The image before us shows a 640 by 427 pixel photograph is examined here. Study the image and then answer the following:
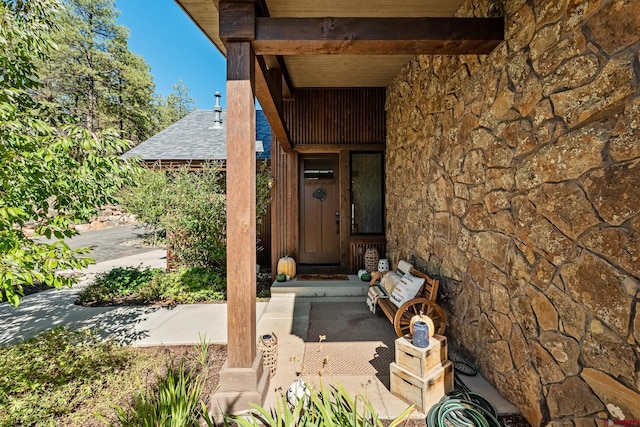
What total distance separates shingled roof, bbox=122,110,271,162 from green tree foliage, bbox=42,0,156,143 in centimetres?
971

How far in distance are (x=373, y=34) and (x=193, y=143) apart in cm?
638

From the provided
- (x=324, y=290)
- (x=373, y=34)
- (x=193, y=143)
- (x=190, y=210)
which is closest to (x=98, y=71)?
(x=193, y=143)

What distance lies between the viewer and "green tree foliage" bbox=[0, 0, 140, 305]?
1.59 metres

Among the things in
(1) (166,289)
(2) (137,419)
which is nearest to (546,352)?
(2) (137,419)

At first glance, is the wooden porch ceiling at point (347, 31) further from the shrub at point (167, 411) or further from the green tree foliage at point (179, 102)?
the green tree foliage at point (179, 102)

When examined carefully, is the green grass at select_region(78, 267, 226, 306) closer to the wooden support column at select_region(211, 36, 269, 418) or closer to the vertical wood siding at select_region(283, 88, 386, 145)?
the wooden support column at select_region(211, 36, 269, 418)

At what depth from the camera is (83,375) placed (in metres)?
2.21

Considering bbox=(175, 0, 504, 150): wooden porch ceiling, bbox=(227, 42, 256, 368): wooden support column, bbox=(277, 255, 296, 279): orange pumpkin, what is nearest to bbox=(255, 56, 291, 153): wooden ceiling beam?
bbox=(175, 0, 504, 150): wooden porch ceiling

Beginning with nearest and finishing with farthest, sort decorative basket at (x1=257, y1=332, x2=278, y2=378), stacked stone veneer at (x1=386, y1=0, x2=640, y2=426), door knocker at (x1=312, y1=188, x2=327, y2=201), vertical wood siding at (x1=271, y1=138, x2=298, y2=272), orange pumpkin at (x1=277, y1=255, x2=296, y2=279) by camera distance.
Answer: stacked stone veneer at (x1=386, y1=0, x2=640, y2=426)
decorative basket at (x1=257, y1=332, x2=278, y2=378)
orange pumpkin at (x1=277, y1=255, x2=296, y2=279)
vertical wood siding at (x1=271, y1=138, x2=298, y2=272)
door knocker at (x1=312, y1=188, x2=327, y2=201)

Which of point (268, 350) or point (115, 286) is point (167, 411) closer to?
point (268, 350)

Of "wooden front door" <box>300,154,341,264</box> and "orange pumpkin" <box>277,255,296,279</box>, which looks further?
"wooden front door" <box>300,154,341,264</box>

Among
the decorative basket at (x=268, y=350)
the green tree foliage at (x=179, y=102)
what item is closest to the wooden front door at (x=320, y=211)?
the decorative basket at (x=268, y=350)

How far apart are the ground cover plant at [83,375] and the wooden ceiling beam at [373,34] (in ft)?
7.85

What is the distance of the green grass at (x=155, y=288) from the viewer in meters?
4.16
